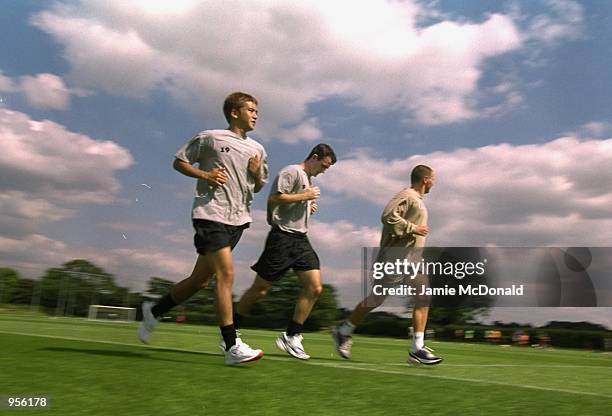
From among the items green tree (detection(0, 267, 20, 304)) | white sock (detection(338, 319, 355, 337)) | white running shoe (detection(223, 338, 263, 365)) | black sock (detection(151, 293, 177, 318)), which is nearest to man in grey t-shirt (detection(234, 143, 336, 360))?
white sock (detection(338, 319, 355, 337))

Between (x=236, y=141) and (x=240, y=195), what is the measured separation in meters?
0.45

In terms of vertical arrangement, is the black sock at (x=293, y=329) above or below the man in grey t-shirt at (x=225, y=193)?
below

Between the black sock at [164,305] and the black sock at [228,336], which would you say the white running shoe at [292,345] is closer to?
the black sock at [164,305]

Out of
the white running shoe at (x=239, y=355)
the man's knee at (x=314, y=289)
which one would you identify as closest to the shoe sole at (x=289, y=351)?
the man's knee at (x=314, y=289)

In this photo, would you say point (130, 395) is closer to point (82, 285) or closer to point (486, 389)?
point (486, 389)

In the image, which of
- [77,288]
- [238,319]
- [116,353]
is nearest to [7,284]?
[77,288]

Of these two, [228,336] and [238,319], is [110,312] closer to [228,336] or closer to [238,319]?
[238,319]

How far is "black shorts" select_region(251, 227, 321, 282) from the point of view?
570cm

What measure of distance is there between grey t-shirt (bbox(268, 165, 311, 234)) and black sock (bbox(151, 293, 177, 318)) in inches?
49.2

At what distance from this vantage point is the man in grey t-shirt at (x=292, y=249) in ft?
18.5

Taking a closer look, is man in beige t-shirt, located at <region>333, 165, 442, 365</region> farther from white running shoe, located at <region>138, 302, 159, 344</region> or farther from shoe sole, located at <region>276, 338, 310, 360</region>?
white running shoe, located at <region>138, 302, 159, 344</region>

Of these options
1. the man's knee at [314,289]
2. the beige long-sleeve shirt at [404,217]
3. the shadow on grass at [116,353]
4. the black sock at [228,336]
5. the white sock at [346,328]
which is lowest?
the shadow on grass at [116,353]

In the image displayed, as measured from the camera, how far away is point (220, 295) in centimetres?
446

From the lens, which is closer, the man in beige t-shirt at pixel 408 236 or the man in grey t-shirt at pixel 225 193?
the man in grey t-shirt at pixel 225 193
